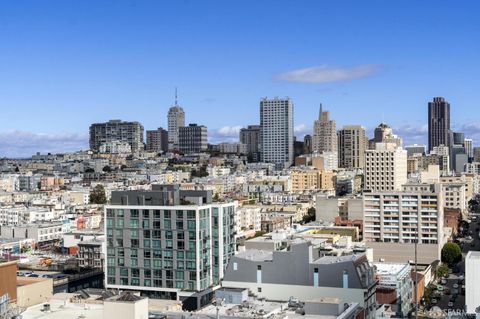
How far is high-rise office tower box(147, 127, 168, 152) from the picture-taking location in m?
197

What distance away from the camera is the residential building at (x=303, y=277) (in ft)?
83.7

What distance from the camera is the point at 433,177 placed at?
292 ft

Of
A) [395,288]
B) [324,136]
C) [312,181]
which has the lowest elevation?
[395,288]

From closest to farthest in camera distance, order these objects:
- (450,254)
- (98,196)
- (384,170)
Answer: (450,254) < (384,170) < (98,196)

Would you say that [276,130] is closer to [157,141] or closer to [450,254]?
[157,141]

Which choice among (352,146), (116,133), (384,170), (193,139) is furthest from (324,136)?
(384,170)

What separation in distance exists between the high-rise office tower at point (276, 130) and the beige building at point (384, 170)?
92.6 m

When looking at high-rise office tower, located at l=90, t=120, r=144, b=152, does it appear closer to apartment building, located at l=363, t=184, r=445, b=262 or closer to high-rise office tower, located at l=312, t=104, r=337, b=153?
high-rise office tower, located at l=312, t=104, r=337, b=153

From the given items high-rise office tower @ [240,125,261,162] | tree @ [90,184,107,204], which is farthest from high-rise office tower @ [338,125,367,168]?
tree @ [90,184,107,204]

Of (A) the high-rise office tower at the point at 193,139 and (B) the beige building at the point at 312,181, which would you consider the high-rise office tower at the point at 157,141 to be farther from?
(B) the beige building at the point at 312,181

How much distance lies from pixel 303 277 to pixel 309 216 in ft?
145

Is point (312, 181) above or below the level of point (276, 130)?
below

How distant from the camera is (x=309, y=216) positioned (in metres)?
70.0

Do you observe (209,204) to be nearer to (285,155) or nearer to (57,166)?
(57,166)
